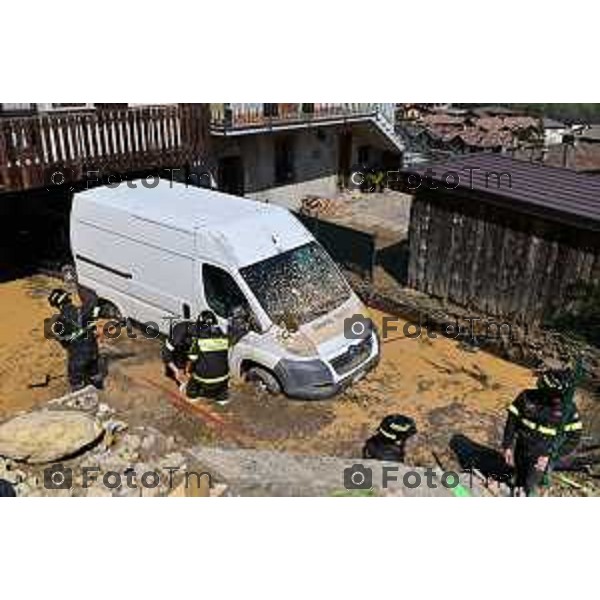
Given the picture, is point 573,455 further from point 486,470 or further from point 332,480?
point 332,480

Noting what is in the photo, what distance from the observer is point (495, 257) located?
49.1 feet

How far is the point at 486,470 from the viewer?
9992 millimetres

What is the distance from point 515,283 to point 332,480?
7.75 m

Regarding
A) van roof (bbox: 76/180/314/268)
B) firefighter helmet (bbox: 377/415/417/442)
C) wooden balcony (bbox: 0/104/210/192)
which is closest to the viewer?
firefighter helmet (bbox: 377/415/417/442)

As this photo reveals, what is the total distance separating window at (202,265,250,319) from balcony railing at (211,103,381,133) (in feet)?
29.6

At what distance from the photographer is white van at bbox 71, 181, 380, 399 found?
11.4m

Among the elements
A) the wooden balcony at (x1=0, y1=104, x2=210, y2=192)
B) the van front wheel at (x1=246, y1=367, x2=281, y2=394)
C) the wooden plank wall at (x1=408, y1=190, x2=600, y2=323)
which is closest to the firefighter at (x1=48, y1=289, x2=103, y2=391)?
the van front wheel at (x1=246, y1=367, x2=281, y2=394)

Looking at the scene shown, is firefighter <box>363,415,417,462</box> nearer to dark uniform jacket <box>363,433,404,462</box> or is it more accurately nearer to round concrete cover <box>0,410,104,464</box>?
dark uniform jacket <box>363,433,404,462</box>

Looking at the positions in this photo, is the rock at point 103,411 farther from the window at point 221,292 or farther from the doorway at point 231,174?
the doorway at point 231,174

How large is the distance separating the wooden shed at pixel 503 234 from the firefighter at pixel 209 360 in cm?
657

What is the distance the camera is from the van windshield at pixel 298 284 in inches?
455

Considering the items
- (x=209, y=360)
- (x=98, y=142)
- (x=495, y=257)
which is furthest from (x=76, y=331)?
(x=495, y=257)

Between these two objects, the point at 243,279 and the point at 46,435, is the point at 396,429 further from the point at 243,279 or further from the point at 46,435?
the point at 46,435

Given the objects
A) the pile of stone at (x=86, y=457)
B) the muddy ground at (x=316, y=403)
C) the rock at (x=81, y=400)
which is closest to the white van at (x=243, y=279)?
the muddy ground at (x=316, y=403)
